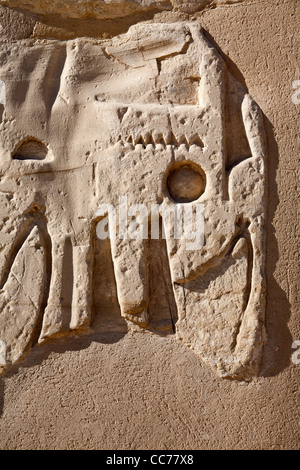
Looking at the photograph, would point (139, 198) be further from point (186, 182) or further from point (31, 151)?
point (31, 151)

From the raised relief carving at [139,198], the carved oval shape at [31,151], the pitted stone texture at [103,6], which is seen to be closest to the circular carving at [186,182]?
the raised relief carving at [139,198]

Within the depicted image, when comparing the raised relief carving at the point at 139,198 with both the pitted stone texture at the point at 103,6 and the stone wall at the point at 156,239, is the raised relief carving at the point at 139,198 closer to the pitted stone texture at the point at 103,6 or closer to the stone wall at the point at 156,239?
the stone wall at the point at 156,239

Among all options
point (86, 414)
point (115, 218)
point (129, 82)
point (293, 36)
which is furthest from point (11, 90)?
point (86, 414)

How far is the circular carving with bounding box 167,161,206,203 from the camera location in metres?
2.55

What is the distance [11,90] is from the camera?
8.60ft

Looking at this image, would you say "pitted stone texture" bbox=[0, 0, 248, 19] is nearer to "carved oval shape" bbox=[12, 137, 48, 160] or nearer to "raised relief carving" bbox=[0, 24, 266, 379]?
"raised relief carving" bbox=[0, 24, 266, 379]

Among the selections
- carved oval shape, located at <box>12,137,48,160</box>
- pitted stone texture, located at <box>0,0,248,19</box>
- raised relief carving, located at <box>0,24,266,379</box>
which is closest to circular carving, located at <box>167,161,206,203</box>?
raised relief carving, located at <box>0,24,266,379</box>

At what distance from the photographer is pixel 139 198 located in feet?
8.29

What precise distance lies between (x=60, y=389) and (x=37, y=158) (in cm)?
93

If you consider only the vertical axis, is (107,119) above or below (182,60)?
below

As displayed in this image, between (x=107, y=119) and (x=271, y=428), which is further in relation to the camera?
(x=107, y=119)

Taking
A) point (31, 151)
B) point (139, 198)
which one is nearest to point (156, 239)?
point (139, 198)

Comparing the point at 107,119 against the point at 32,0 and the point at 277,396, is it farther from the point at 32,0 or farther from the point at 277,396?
the point at 277,396

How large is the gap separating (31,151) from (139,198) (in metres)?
0.50
